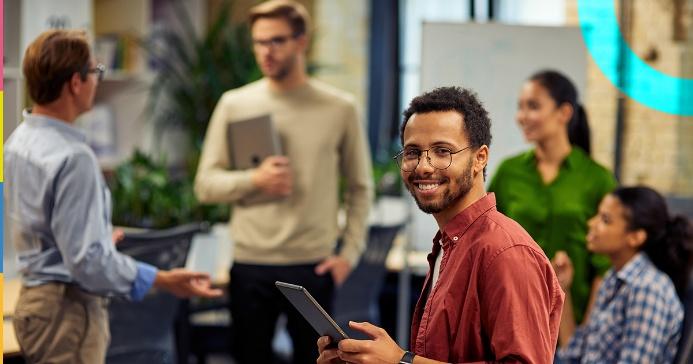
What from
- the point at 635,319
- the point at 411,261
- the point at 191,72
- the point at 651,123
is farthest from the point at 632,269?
the point at 191,72

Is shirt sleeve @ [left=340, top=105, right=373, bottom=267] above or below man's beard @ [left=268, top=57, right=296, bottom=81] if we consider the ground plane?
below

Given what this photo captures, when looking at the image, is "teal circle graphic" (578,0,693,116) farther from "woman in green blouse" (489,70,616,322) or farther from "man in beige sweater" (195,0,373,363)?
"man in beige sweater" (195,0,373,363)

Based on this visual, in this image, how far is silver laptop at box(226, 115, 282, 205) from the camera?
11.4 ft

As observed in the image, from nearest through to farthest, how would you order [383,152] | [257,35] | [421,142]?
[421,142] < [257,35] < [383,152]

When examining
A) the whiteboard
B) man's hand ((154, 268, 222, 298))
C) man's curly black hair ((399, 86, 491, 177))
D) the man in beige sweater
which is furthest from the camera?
the whiteboard

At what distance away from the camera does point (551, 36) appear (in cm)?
446

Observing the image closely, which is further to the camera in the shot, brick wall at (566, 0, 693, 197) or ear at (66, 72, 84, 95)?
brick wall at (566, 0, 693, 197)

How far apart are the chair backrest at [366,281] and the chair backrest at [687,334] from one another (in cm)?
152

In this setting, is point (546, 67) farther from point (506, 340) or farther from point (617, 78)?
point (506, 340)

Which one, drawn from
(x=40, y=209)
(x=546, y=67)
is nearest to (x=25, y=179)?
(x=40, y=209)

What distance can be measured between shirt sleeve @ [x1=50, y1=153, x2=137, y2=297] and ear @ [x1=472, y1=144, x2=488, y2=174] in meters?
1.08

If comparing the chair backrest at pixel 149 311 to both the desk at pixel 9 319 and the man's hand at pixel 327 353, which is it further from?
the man's hand at pixel 327 353

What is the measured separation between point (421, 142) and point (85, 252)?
1.06 m

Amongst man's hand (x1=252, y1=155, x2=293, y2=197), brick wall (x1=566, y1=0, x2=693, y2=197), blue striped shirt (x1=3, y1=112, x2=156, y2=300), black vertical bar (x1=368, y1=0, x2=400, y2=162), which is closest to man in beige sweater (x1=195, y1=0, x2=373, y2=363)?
man's hand (x1=252, y1=155, x2=293, y2=197)
